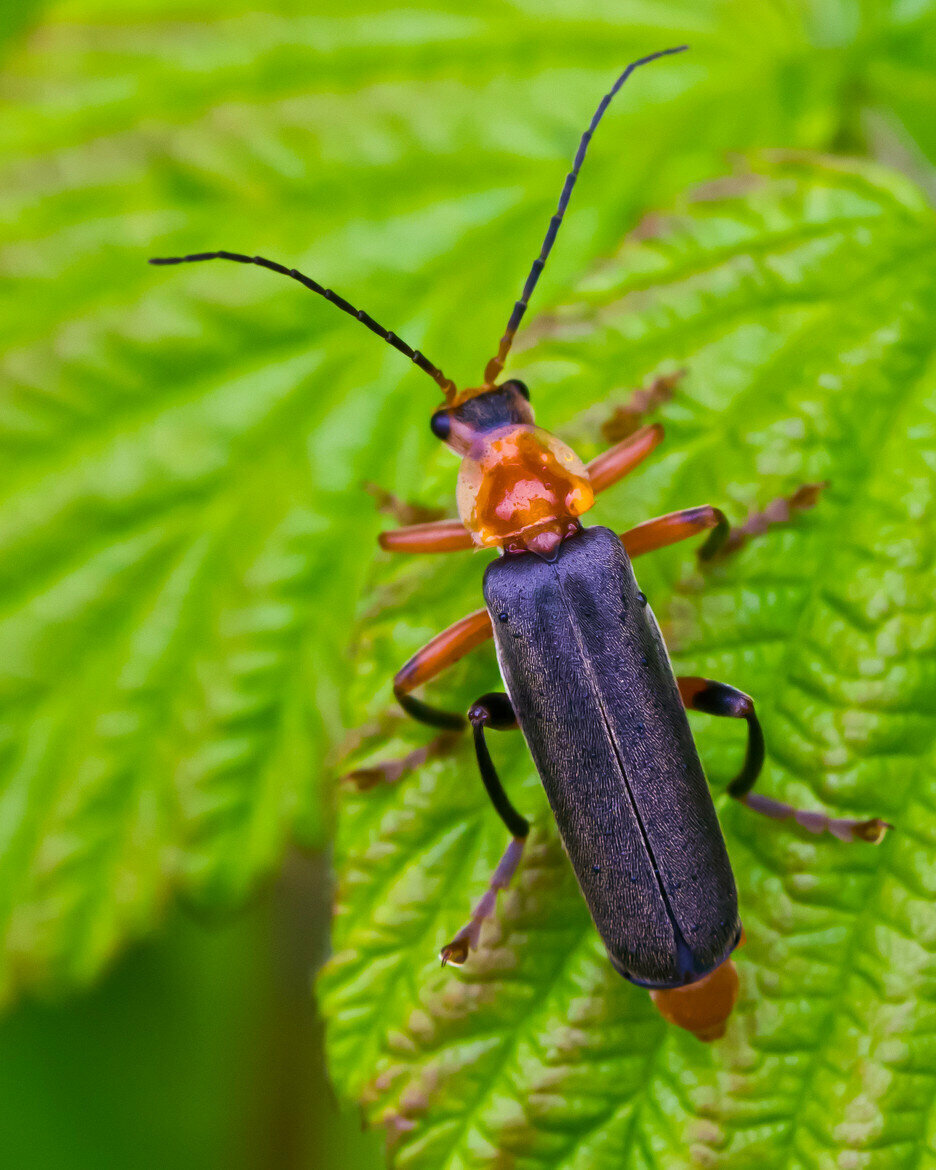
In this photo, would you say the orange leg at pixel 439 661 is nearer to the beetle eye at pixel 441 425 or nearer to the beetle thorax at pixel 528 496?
the beetle thorax at pixel 528 496

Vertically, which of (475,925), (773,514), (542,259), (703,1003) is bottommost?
(475,925)

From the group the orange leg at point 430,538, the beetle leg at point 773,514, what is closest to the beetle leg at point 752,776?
the beetle leg at point 773,514

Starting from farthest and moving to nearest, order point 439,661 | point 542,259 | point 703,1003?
point 542,259
point 439,661
point 703,1003

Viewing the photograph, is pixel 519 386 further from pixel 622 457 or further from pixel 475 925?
pixel 475 925

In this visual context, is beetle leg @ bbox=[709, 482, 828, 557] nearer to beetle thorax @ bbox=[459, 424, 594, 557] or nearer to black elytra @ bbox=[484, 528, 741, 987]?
black elytra @ bbox=[484, 528, 741, 987]

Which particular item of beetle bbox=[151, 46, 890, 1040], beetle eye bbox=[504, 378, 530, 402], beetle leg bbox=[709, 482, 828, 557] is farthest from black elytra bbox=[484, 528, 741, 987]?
beetle eye bbox=[504, 378, 530, 402]

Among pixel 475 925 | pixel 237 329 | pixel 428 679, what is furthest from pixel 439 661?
pixel 237 329

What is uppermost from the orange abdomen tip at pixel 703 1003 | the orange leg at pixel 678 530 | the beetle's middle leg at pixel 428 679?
the orange leg at pixel 678 530
